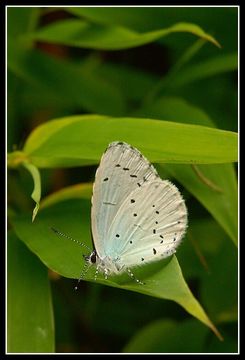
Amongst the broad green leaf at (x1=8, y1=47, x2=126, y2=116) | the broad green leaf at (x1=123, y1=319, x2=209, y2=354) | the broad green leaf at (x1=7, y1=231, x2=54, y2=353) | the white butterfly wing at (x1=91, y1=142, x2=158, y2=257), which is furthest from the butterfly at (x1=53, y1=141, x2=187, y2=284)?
the broad green leaf at (x1=8, y1=47, x2=126, y2=116)

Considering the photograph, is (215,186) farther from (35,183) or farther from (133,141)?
(35,183)

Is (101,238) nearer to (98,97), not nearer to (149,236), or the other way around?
(149,236)

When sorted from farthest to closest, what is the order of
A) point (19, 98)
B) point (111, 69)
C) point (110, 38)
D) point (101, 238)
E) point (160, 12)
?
point (111, 69), point (19, 98), point (160, 12), point (110, 38), point (101, 238)

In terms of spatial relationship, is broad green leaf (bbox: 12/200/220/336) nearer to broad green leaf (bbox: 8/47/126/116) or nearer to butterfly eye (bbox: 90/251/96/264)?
butterfly eye (bbox: 90/251/96/264)

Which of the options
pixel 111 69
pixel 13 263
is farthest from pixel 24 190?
pixel 111 69

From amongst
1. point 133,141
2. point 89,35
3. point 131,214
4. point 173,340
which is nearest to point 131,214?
point 131,214

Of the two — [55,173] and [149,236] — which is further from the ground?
[55,173]
